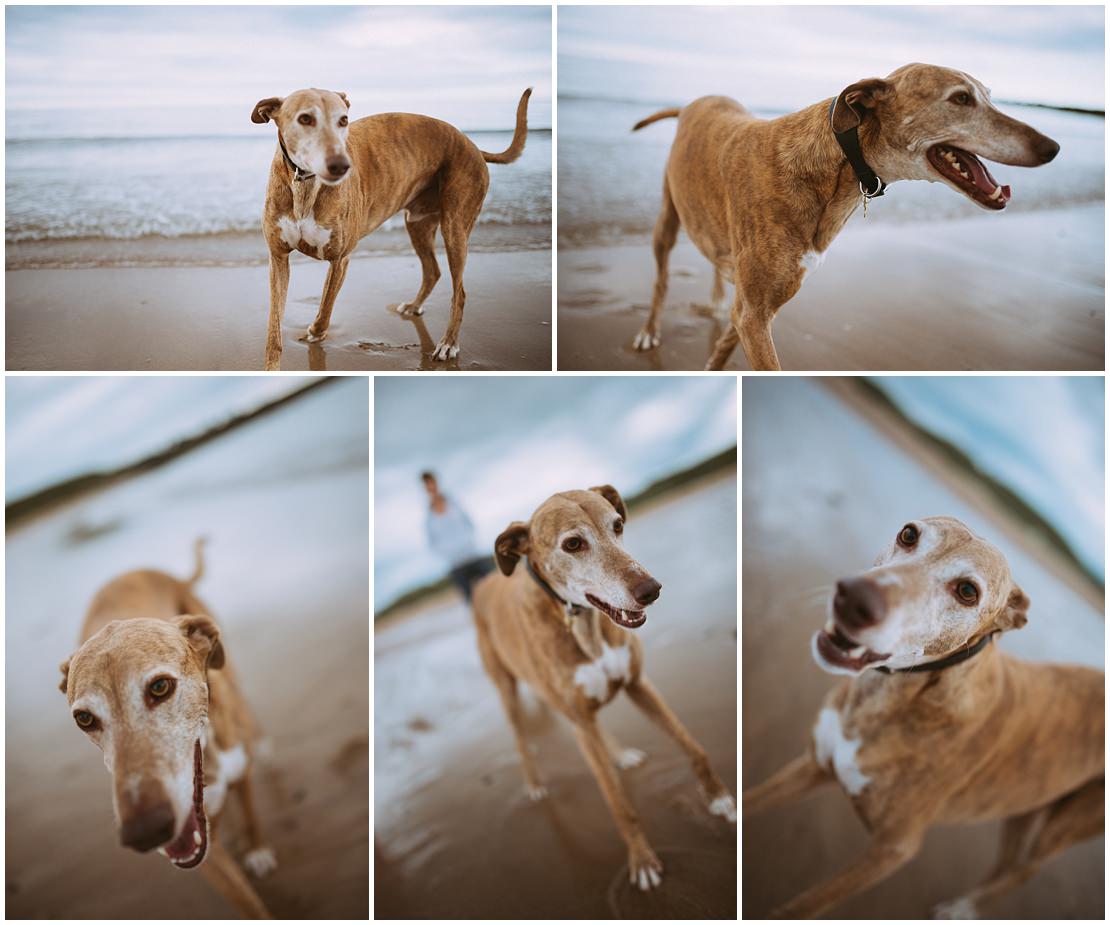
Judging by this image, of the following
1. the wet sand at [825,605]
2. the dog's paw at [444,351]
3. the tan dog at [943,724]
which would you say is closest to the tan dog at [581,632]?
the wet sand at [825,605]

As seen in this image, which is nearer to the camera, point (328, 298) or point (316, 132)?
point (316, 132)

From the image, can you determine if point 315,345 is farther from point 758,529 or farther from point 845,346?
point 845,346

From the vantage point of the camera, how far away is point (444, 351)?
254 centimetres

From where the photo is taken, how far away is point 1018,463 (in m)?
2.62

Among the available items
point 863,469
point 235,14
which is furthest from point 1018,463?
point 235,14

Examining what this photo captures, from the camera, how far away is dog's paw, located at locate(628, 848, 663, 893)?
242cm

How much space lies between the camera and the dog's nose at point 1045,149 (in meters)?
1.80

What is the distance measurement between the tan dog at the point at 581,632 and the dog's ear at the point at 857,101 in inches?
41.9

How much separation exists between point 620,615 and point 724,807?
890 mm

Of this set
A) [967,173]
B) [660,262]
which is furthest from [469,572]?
[967,173]

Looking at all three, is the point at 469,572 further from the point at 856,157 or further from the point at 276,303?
the point at 856,157

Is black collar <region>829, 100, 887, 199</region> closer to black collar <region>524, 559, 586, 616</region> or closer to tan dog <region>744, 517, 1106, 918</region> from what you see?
tan dog <region>744, 517, 1106, 918</region>

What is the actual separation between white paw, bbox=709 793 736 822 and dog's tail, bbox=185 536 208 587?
5.73ft

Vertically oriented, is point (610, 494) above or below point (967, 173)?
below
